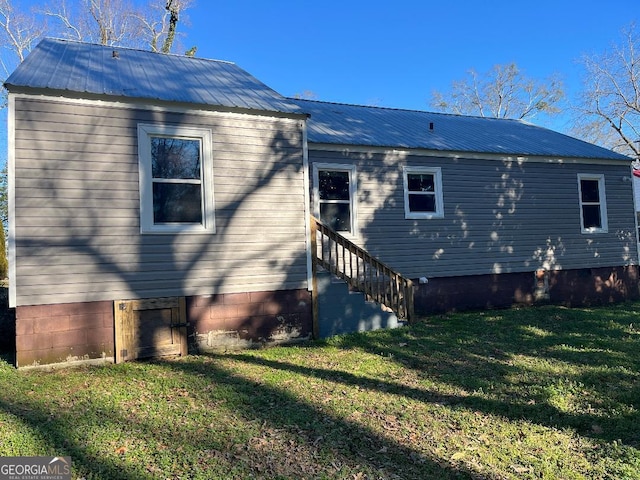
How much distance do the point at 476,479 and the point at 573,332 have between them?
5865mm

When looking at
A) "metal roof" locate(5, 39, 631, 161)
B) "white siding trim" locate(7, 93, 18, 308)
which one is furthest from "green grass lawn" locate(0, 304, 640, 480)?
"metal roof" locate(5, 39, 631, 161)

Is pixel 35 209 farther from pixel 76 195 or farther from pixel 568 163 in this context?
pixel 568 163

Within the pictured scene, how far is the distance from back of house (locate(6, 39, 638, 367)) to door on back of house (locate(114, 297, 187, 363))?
0.02 meters

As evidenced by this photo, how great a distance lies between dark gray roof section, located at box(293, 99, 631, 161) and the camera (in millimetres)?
10281

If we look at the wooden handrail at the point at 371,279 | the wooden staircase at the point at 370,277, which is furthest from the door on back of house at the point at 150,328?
the wooden handrail at the point at 371,279

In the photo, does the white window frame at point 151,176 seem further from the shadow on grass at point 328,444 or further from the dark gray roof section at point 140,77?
the shadow on grass at point 328,444

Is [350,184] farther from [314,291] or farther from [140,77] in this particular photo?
[140,77]

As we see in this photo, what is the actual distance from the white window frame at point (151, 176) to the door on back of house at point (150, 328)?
3.53 ft

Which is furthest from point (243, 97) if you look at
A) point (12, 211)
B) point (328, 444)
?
point (328, 444)

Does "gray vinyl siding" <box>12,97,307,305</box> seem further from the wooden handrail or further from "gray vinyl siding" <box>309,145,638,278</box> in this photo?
"gray vinyl siding" <box>309,145,638,278</box>

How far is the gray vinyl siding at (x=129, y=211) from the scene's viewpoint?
593cm

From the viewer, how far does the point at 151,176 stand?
6590 millimetres

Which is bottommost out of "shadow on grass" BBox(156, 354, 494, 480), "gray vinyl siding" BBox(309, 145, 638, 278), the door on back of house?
"shadow on grass" BBox(156, 354, 494, 480)

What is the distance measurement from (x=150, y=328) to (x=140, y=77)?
4.16m
